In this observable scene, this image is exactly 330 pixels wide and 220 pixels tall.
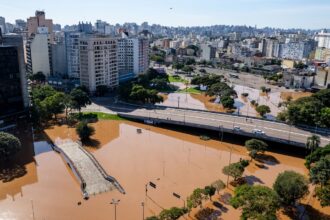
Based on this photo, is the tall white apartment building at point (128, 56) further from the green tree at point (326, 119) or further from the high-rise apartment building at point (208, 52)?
the green tree at point (326, 119)

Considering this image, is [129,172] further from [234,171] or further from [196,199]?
[234,171]

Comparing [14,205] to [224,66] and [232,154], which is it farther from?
[224,66]

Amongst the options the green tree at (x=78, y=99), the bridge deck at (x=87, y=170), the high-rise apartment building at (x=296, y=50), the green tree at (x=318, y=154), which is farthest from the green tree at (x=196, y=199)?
the high-rise apartment building at (x=296, y=50)

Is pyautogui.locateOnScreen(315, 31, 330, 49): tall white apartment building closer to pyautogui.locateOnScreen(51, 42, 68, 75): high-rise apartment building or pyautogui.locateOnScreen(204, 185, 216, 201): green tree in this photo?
pyautogui.locateOnScreen(51, 42, 68, 75): high-rise apartment building

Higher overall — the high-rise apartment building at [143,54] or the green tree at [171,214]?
the high-rise apartment building at [143,54]

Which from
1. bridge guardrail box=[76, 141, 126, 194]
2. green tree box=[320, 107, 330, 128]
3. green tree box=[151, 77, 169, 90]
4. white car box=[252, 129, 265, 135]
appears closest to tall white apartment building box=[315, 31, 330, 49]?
green tree box=[151, 77, 169, 90]

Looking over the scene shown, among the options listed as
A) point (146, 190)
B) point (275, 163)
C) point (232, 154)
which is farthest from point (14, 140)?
point (275, 163)
